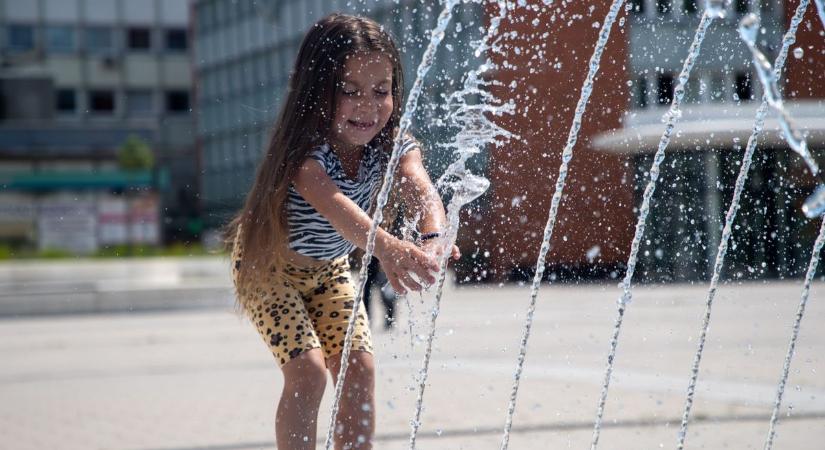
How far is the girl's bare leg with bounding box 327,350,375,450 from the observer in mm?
3084

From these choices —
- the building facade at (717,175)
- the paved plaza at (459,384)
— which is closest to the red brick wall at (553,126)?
the paved plaza at (459,384)

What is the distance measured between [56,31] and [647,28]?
4654cm

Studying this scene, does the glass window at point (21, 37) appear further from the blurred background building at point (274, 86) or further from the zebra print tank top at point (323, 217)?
the zebra print tank top at point (323, 217)

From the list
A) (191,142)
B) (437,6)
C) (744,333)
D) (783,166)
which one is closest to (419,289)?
(744,333)

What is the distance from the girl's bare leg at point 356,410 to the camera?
308 cm

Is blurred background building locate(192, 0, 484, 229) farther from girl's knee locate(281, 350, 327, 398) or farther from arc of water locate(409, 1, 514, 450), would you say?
girl's knee locate(281, 350, 327, 398)

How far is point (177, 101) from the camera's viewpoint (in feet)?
177

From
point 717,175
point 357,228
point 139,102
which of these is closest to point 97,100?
point 139,102

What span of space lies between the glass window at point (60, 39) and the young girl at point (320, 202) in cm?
4911

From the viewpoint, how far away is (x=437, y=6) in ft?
41.1

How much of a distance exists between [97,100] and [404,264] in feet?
168

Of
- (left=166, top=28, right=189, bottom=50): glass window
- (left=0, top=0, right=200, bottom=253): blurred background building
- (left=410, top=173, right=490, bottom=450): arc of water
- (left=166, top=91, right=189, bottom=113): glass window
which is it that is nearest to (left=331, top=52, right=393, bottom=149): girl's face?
(left=410, top=173, right=490, bottom=450): arc of water

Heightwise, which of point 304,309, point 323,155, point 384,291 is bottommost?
point 384,291

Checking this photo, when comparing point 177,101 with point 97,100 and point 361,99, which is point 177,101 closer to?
point 97,100
